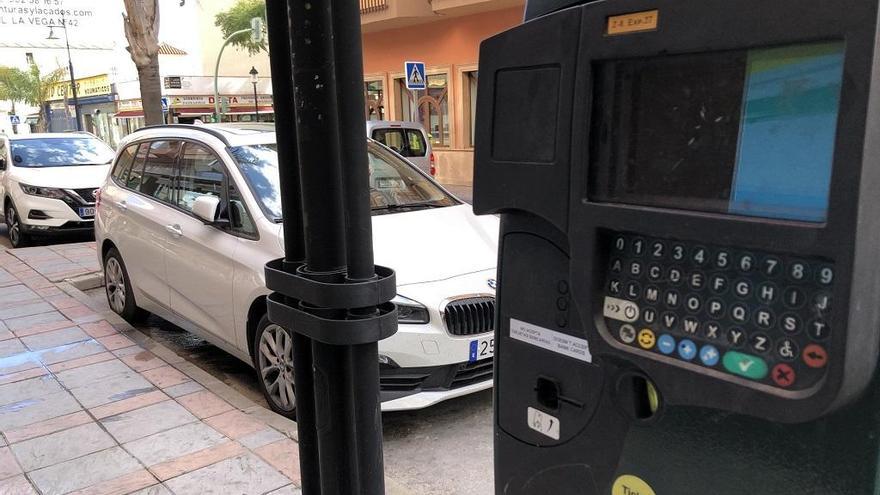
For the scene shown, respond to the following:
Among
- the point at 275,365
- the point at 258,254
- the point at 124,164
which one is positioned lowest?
the point at 275,365

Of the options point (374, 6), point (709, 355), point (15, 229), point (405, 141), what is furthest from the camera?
point (374, 6)

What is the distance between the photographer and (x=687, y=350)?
103cm

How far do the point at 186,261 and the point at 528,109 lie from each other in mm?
3875

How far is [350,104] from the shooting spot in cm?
145

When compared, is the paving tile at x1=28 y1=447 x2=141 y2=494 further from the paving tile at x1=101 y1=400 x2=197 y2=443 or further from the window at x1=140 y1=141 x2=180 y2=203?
the window at x1=140 y1=141 x2=180 y2=203

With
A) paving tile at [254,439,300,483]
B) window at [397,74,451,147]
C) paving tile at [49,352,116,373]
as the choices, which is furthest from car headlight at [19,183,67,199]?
window at [397,74,451,147]

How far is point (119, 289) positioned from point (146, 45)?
2984mm

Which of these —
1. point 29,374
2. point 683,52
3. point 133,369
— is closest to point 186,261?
point 133,369

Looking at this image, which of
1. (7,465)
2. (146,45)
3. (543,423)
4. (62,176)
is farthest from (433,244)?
(62,176)

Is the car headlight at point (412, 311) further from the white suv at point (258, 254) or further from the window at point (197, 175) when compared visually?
the window at point (197, 175)

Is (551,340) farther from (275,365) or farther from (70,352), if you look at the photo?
Answer: (70,352)

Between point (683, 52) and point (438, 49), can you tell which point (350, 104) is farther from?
point (438, 49)

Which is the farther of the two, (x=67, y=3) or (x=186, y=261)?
(x=67, y=3)

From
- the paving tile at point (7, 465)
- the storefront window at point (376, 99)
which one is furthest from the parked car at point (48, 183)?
the storefront window at point (376, 99)
